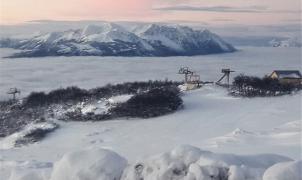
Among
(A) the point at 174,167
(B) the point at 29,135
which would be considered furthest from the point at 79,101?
(A) the point at 174,167

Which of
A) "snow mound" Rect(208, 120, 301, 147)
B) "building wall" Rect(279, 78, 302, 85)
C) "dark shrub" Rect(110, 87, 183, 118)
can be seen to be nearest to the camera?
"snow mound" Rect(208, 120, 301, 147)

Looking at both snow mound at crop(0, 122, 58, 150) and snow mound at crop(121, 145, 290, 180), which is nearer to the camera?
snow mound at crop(121, 145, 290, 180)

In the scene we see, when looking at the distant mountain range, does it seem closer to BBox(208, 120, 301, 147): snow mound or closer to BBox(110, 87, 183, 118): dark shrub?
BBox(110, 87, 183, 118): dark shrub

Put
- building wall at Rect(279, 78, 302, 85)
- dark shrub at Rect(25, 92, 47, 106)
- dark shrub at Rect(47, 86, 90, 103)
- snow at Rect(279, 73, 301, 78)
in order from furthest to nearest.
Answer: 1. snow at Rect(279, 73, 301, 78)
2. building wall at Rect(279, 78, 302, 85)
3. dark shrub at Rect(25, 92, 47, 106)
4. dark shrub at Rect(47, 86, 90, 103)

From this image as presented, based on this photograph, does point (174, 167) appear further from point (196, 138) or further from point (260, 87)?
point (260, 87)

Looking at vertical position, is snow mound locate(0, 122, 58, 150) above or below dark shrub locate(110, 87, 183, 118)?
below

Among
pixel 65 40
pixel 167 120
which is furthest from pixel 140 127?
pixel 65 40

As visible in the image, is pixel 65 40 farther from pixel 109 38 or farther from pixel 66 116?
pixel 66 116

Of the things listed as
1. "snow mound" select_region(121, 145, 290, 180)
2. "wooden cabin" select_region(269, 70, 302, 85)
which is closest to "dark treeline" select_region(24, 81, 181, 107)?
"wooden cabin" select_region(269, 70, 302, 85)
